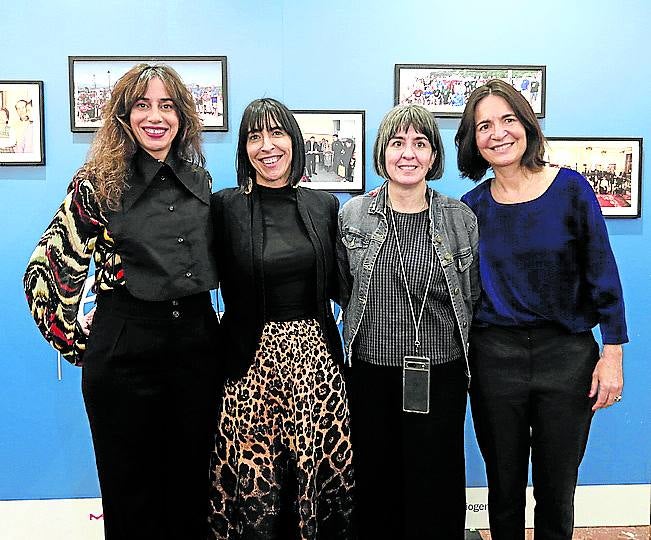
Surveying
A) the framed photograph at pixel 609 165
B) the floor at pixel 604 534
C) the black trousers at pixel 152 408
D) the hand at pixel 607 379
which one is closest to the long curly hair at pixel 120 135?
the black trousers at pixel 152 408

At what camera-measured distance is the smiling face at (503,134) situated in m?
2.03

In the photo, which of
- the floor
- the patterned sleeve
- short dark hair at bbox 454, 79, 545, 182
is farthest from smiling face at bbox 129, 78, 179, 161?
the floor

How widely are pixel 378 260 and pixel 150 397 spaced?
0.79m

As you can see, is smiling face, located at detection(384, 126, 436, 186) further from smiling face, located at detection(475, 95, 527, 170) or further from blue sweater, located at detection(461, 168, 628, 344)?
blue sweater, located at detection(461, 168, 628, 344)

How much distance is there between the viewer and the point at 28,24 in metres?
2.71

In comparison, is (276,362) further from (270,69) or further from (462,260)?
(270,69)

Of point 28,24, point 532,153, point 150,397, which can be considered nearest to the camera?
point 150,397

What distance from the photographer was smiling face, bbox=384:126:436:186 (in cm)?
204

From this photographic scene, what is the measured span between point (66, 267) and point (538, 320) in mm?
1404

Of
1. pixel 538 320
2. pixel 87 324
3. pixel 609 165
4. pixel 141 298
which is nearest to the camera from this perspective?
pixel 141 298

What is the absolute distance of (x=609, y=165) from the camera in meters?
2.86

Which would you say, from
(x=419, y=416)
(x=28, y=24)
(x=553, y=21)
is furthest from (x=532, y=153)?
(x=28, y=24)

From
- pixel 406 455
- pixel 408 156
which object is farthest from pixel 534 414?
pixel 408 156

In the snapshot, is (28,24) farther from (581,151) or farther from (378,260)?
(581,151)
